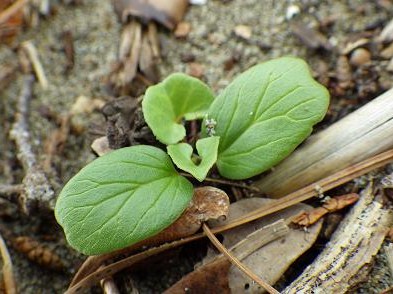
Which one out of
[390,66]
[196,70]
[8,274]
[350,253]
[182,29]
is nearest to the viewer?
[350,253]

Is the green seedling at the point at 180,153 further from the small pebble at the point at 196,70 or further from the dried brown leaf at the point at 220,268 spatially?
the small pebble at the point at 196,70

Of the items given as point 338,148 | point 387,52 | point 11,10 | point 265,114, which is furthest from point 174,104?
point 11,10

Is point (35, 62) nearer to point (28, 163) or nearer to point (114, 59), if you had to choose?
point (114, 59)

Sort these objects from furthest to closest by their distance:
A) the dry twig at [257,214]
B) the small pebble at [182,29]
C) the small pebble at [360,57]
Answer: the small pebble at [182,29] → the small pebble at [360,57] → the dry twig at [257,214]

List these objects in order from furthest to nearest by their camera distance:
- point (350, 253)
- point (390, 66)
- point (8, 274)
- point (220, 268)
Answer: point (390, 66) < point (8, 274) < point (220, 268) < point (350, 253)

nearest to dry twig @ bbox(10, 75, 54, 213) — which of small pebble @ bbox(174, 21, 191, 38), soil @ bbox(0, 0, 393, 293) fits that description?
soil @ bbox(0, 0, 393, 293)

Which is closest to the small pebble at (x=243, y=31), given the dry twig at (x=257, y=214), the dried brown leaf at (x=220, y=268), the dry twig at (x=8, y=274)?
the dry twig at (x=257, y=214)

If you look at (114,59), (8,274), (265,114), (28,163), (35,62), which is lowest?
(8,274)
